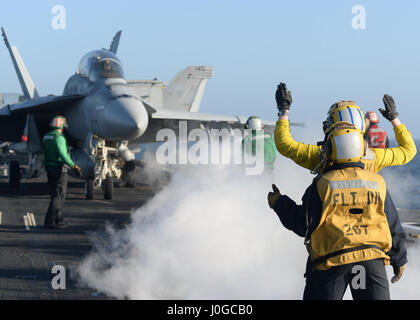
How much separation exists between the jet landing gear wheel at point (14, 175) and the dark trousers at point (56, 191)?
7265 millimetres

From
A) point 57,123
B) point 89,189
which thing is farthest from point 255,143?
point 89,189

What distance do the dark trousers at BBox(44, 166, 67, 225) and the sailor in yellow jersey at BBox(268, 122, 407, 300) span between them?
802cm

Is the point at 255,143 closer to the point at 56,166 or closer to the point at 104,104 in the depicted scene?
the point at 56,166

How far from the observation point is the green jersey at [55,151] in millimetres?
11367

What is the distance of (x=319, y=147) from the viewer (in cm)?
484

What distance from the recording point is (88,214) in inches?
534

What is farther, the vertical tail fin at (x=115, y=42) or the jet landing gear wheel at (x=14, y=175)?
the vertical tail fin at (x=115, y=42)

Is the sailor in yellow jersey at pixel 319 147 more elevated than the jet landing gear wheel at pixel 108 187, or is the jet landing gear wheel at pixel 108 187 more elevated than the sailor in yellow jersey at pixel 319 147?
the jet landing gear wheel at pixel 108 187

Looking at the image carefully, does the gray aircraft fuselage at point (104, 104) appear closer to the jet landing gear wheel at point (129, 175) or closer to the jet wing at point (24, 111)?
the jet wing at point (24, 111)

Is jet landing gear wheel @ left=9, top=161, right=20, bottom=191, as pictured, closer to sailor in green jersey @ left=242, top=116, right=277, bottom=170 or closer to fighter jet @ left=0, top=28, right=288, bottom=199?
fighter jet @ left=0, top=28, right=288, bottom=199

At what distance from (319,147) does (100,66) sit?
497 inches

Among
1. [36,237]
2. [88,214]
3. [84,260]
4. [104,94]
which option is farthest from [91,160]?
[84,260]

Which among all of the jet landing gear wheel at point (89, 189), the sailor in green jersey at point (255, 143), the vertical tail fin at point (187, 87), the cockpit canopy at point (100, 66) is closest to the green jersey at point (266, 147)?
the sailor in green jersey at point (255, 143)

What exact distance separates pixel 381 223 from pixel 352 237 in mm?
249
